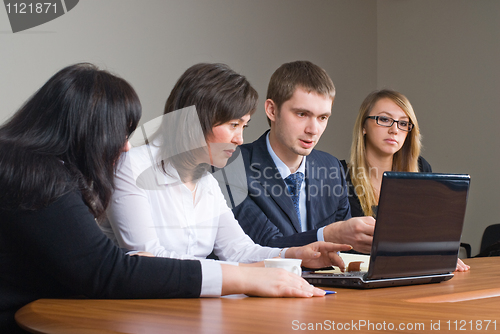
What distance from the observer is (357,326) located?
0.74 m

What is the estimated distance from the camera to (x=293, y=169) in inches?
93.3

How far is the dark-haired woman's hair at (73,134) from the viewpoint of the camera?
0.99 metres

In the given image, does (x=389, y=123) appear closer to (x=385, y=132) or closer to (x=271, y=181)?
(x=385, y=132)

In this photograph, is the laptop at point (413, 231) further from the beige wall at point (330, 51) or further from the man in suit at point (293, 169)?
the beige wall at point (330, 51)

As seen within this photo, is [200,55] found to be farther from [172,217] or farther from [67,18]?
[172,217]

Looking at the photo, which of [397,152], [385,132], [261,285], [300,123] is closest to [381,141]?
[385,132]

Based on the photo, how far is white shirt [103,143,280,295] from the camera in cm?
144

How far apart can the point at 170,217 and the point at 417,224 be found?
2.68 feet

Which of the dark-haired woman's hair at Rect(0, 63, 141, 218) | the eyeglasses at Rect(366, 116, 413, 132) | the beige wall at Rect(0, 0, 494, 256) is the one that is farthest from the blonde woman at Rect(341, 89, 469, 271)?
the dark-haired woman's hair at Rect(0, 63, 141, 218)

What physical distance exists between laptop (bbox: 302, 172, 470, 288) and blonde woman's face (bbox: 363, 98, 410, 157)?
5.17 feet

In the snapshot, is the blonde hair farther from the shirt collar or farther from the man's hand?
the man's hand

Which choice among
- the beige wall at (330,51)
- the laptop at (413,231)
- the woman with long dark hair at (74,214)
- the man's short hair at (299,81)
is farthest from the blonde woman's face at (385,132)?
the woman with long dark hair at (74,214)

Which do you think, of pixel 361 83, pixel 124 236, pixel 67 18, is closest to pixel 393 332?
pixel 124 236

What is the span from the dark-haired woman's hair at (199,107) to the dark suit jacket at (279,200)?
49cm
